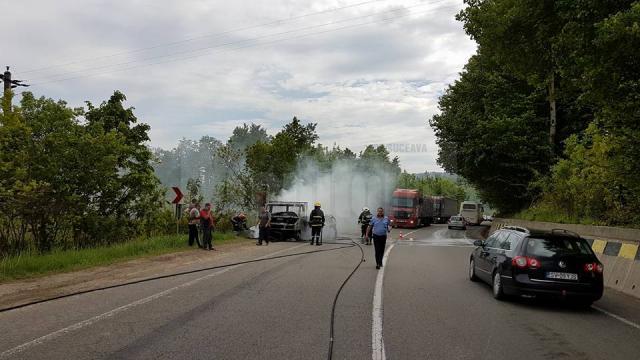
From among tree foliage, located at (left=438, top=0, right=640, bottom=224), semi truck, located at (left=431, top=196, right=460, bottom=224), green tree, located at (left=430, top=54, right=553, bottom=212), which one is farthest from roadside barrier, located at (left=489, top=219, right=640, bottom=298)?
semi truck, located at (left=431, top=196, right=460, bottom=224)

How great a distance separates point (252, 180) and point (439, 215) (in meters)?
37.7

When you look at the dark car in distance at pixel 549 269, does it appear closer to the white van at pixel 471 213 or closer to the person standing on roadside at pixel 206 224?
the person standing on roadside at pixel 206 224

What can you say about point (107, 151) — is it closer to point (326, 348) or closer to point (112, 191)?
point (112, 191)

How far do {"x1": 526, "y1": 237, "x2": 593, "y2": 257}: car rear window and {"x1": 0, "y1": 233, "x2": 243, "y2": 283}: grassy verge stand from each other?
10.4m

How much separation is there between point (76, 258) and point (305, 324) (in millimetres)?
9037

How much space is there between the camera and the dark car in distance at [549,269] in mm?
8789

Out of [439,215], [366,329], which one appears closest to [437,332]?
[366,329]

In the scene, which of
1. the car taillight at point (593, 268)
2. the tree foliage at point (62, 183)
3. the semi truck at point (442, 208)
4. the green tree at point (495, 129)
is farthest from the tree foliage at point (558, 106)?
the semi truck at point (442, 208)

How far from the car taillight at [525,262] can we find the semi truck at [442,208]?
171 ft

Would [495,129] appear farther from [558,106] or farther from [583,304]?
[583,304]

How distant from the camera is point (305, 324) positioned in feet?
23.0

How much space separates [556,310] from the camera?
29.3 ft

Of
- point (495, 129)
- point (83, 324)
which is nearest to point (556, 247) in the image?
point (83, 324)

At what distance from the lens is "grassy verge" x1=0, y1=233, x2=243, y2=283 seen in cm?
1177
